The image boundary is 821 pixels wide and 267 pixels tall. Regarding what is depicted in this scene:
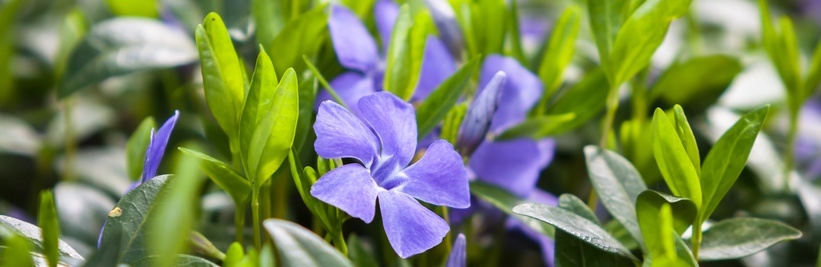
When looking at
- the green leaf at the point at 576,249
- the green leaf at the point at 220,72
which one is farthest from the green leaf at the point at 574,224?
the green leaf at the point at 220,72

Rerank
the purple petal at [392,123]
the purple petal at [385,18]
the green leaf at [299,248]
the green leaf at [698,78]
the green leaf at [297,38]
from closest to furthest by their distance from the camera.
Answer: the green leaf at [299,248] < the purple petal at [392,123] < the green leaf at [297,38] < the purple petal at [385,18] < the green leaf at [698,78]

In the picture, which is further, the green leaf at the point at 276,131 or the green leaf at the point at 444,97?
the green leaf at the point at 444,97

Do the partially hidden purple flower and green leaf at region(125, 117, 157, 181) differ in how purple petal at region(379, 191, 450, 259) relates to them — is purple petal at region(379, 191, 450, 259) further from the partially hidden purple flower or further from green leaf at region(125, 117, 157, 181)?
green leaf at region(125, 117, 157, 181)

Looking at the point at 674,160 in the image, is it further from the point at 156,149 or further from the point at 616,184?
the point at 156,149

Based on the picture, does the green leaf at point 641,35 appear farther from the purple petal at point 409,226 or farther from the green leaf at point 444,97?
the purple petal at point 409,226

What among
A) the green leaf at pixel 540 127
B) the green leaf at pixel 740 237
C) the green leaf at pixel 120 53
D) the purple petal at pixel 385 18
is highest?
the purple petal at pixel 385 18

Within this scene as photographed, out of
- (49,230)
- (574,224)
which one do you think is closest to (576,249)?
(574,224)

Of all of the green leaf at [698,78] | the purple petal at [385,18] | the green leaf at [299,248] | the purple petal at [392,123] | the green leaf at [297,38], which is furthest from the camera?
the green leaf at [698,78]
